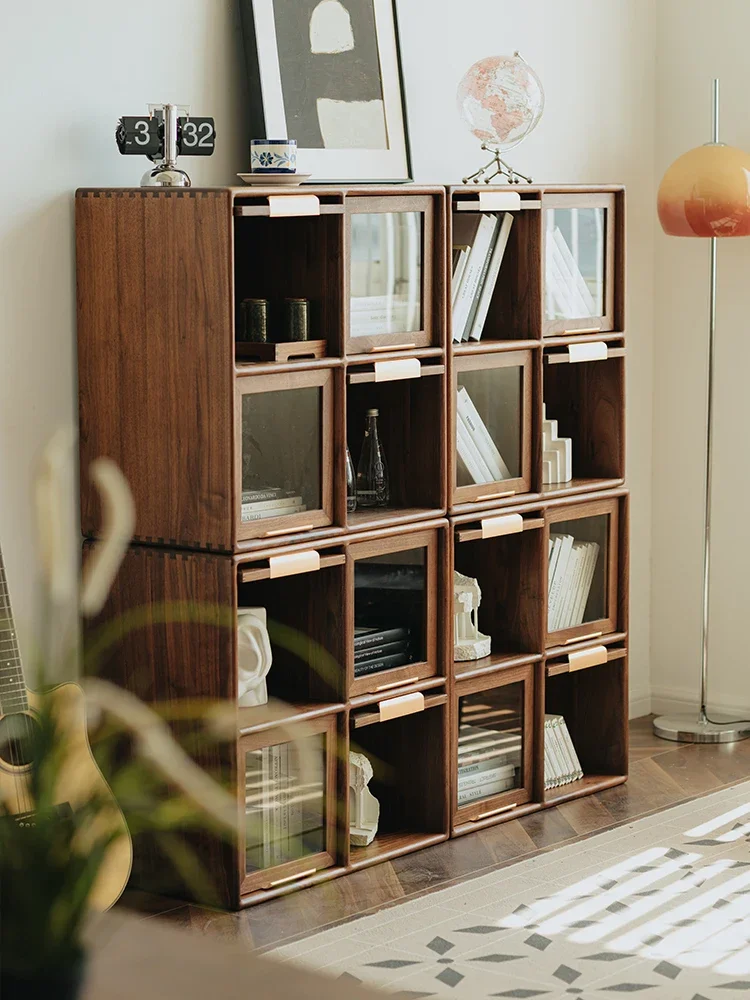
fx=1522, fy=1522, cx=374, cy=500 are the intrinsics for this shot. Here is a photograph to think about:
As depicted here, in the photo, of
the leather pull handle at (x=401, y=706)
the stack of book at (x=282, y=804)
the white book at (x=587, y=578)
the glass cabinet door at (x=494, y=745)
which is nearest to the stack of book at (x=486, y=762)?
the glass cabinet door at (x=494, y=745)

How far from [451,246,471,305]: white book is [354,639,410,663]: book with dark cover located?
2.61 feet

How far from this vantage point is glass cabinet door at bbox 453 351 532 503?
355 centimetres

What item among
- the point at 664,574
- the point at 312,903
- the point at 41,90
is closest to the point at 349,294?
the point at 41,90

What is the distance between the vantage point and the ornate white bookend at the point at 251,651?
316 cm

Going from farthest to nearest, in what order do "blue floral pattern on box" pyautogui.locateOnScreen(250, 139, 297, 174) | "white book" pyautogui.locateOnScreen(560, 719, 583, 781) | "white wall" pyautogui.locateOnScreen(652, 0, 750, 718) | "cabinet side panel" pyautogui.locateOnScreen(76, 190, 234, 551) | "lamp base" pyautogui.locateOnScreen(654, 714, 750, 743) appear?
"white wall" pyautogui.locateOnScreen(652, 0, 750, 718) < "lamp base" pyautogui.locateOnScreen(654, 714, 750, 743) < "white book" pyautogui.locateOnScreen(560, 719, 583, 781) < "blue floral pattern on box" pyautogui.locateOnScreen(250, 139, 297, 174) < "cabinet side panel" pyautogui.locateOnScreen(76, 190, 234, 551)

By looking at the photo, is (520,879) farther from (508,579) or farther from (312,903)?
(508,579)

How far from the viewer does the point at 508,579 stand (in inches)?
150

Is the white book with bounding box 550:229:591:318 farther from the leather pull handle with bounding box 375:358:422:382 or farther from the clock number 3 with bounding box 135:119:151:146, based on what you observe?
the clock number 3 with bounding box 135:119:151:146

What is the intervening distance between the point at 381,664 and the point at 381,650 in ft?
0.10

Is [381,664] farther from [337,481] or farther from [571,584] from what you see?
[571,584]

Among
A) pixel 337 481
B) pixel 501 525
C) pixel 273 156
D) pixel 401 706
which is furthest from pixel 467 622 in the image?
pixel 273 156

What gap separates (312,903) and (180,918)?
0.27 m

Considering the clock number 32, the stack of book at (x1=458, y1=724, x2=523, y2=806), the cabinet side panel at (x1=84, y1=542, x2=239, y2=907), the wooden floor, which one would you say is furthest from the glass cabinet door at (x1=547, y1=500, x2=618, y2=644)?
the clock number 32

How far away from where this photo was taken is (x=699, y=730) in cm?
439
